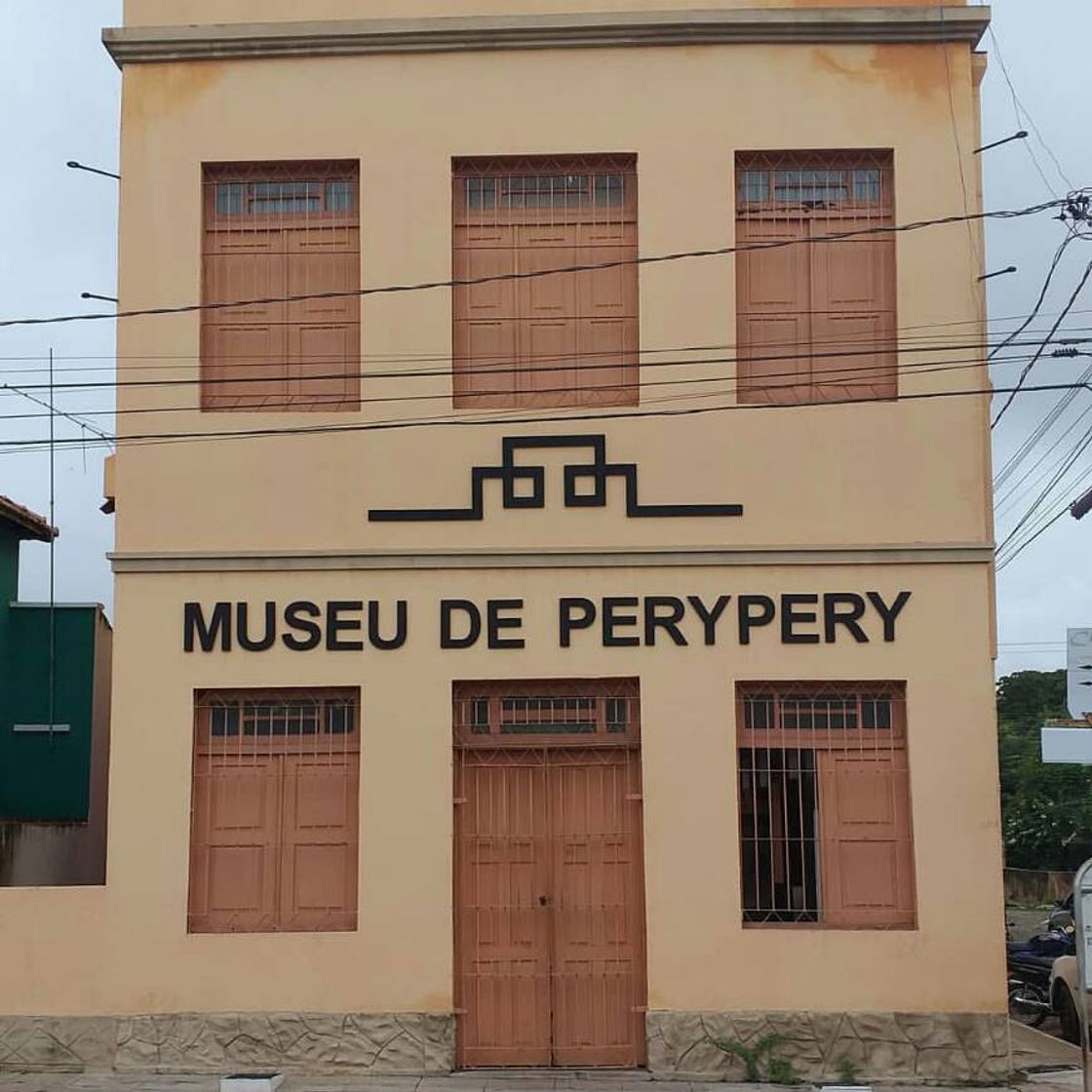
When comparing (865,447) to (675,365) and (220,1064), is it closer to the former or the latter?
(675,365)

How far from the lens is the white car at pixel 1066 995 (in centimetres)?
1633

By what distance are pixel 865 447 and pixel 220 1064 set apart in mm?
6737

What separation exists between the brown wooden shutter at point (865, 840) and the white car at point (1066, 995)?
4.65 metres

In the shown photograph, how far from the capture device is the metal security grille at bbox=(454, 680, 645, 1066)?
1253 cm

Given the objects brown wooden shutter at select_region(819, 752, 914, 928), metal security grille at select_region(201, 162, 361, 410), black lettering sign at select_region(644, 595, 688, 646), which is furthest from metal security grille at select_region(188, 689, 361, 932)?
brown wooden shutter at select_region(819, 752, 914, 928)

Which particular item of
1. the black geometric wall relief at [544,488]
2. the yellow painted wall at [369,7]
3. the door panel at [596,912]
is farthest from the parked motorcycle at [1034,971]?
the yellow painted wall at [369,7]

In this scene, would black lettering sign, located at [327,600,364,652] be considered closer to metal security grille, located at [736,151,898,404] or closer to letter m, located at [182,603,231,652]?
letter m, located at [182,603,231,652]

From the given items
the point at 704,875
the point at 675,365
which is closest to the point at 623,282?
the point at 675,365

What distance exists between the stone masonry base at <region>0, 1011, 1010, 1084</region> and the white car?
449 centimetres

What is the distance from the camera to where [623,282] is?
1336cm

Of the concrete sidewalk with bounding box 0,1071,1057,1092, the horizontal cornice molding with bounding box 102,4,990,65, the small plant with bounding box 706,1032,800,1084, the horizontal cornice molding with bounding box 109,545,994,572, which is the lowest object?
the concrete sidewalk with bounding box 0,1071,1057,1092

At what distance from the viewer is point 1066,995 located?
1664 centimetres

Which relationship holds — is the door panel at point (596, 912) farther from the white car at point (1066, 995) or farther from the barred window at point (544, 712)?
the white car at point (1066, 995)

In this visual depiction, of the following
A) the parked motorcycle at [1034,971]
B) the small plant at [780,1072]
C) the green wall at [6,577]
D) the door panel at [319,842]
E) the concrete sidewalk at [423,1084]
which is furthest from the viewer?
the parked motorcycle at [1034,971]
